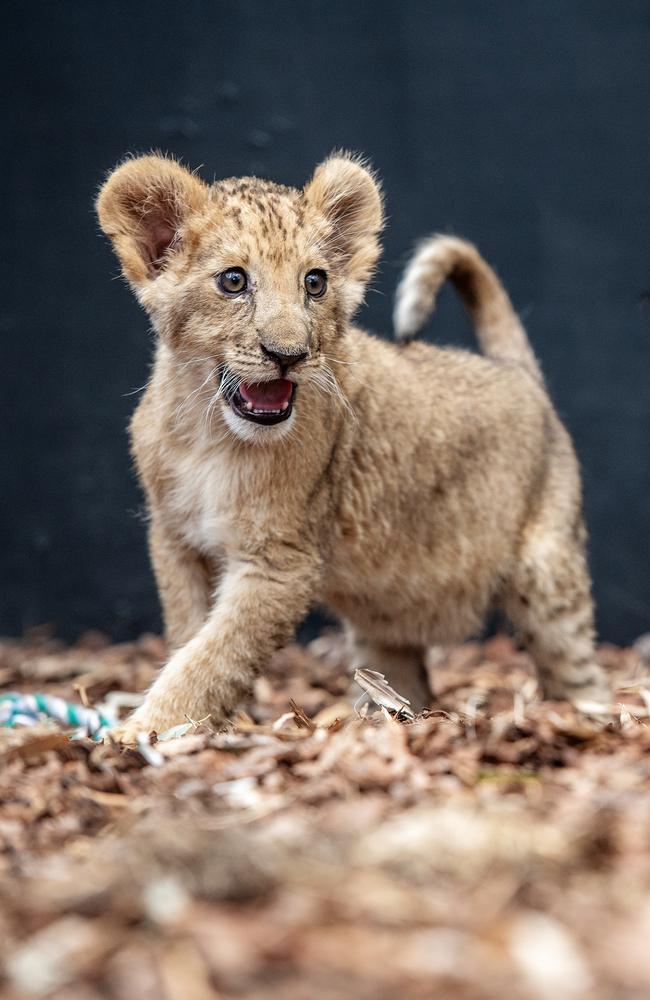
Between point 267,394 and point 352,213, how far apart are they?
924 millimetres

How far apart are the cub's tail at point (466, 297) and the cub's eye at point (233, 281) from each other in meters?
1.44

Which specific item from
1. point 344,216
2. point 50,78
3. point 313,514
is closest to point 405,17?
point 50,78

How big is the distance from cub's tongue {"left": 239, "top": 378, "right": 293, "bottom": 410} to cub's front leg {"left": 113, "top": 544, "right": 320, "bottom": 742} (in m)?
0.55

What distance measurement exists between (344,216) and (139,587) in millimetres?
2963

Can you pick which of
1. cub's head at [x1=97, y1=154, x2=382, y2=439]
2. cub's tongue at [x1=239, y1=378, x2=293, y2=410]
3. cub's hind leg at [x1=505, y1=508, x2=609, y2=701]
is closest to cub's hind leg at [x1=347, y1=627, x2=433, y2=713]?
cub's hind leg at [x1=505, y1=508, x2=609, y2=701]

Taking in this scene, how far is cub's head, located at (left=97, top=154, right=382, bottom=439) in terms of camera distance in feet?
12.2

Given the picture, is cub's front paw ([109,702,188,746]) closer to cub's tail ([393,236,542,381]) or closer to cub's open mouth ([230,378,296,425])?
cub's open mouth ([230,378,296,425])

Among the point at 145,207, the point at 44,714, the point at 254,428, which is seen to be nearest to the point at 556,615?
the point at 254,428

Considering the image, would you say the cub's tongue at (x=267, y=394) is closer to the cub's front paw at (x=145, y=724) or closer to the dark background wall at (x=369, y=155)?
the cub's front paw at (x=145, y=724)

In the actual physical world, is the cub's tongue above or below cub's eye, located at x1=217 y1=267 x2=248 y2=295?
below

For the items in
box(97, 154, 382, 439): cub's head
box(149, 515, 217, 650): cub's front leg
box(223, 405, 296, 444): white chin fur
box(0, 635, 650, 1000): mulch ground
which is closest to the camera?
box(0, 635, 650, 1000): mulch ground

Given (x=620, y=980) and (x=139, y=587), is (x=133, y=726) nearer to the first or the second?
(x=620, y=980)

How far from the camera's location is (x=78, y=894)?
1.99 m

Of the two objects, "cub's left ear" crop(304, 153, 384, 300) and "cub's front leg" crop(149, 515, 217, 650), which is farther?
"cub's front leg" crop(149, 515, 217, 650)
